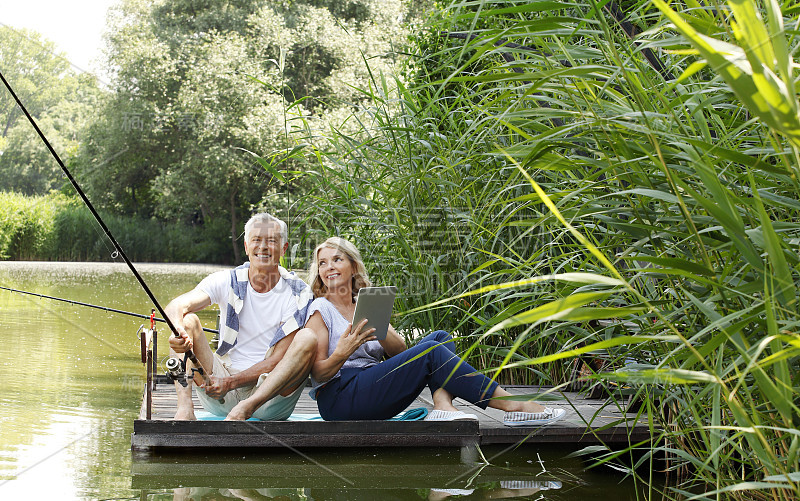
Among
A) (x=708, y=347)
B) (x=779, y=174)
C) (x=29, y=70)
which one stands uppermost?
(x=29, y=70)

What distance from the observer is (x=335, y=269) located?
364 cm

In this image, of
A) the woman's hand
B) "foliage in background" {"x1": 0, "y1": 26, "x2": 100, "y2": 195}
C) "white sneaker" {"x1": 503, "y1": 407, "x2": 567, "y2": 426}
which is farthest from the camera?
"foliage in background" {"x1": 0, "y1": 26, "x2": 100, "y2": 195}

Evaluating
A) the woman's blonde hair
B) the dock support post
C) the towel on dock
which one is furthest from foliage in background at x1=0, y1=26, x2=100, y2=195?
the dock support post

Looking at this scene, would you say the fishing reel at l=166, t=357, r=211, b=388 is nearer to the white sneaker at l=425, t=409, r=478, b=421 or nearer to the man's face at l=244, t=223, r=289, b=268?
the man's face at l=244, t=223, r=289, b=268

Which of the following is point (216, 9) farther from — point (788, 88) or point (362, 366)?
point (788, 88)

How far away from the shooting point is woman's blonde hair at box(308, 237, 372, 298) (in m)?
3.65

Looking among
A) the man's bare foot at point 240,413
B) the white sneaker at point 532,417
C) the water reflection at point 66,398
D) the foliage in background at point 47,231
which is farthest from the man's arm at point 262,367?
the foliage in background at point 47,231

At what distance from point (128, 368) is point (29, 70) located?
27.0m

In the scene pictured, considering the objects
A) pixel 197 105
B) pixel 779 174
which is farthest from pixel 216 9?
pixel 779 174

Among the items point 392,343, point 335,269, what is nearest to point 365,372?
point 392,343

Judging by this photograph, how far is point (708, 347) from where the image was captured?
1.46 m

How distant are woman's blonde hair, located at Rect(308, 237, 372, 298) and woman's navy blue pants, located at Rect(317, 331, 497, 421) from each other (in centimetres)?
40

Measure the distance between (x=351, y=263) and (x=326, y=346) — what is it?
1.36 ft

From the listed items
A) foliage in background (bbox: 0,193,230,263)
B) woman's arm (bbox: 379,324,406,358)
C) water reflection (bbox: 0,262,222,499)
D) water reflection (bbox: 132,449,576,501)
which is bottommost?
water reflection (bbox: 132,449,576,501)
